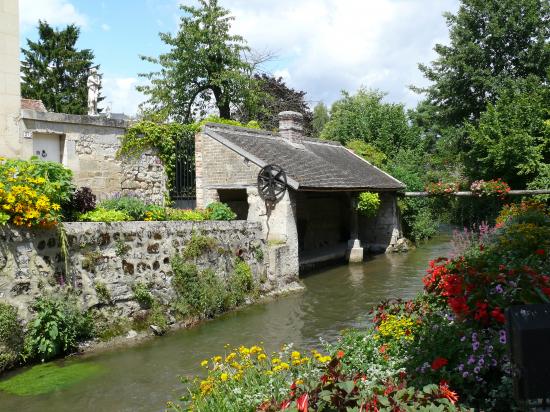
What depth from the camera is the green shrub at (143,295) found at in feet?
30.1

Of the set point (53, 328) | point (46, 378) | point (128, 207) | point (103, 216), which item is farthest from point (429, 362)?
point (128, 207)

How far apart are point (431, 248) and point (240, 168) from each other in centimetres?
1054

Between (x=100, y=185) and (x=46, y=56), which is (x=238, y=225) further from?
(x=46, y=56)

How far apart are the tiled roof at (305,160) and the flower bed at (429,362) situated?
8225 mm

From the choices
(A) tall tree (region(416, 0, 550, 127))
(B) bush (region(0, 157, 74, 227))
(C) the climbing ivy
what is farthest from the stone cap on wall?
(A) tall tree (region(416, 0, 550, 127))

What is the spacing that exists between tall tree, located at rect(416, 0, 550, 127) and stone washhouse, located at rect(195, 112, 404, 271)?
5.59 metres

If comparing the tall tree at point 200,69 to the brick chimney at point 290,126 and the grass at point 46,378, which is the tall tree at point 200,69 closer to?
the brick chimney at point 290,126

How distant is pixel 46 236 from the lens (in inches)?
316

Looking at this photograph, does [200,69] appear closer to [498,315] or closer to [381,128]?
[381,128]

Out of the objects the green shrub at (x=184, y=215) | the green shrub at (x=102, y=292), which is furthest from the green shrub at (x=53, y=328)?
the green shrub at (x=184, y=215)

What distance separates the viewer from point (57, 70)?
103ft

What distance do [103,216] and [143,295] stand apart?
64.7 inches

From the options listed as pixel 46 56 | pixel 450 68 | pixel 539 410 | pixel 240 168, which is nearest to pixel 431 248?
pixel 450 68

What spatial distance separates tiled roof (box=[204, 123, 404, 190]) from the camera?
47.3ft
